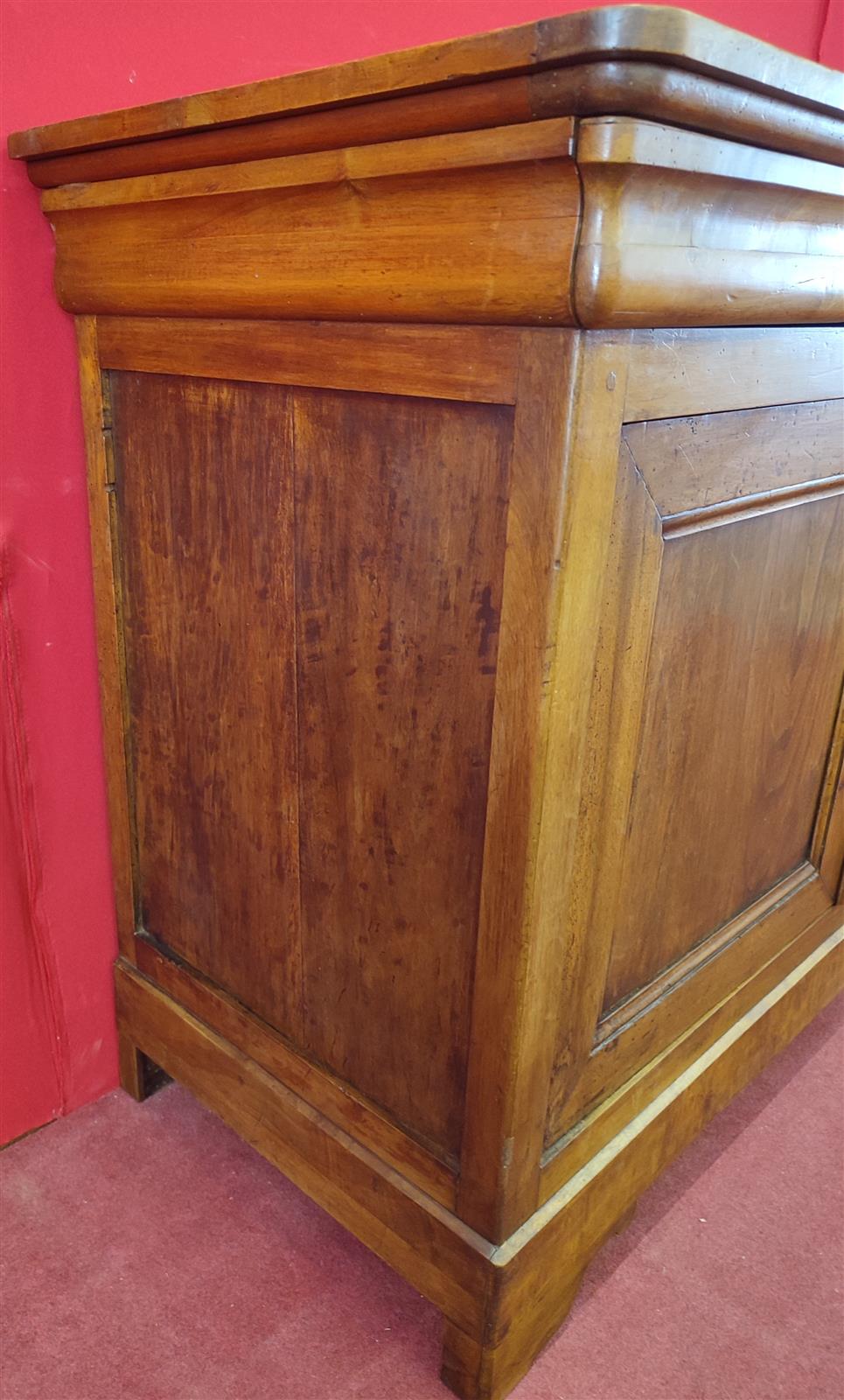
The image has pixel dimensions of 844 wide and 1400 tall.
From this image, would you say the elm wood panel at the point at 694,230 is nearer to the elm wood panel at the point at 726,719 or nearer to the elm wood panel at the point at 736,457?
the elm wood panel at the point at 736,457

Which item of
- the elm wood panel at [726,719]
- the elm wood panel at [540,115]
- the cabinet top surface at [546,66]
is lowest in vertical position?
the elm wood panel at [726,719]

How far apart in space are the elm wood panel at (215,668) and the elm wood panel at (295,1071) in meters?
0.02

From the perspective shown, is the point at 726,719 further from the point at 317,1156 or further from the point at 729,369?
the point at 317,1156

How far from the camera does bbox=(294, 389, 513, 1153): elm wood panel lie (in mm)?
851

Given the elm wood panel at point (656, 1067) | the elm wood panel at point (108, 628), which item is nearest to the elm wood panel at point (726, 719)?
the elm wood panel at point (656, 1067)

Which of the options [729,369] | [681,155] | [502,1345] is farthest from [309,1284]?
[681,155]

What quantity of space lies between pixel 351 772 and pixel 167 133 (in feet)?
1.97

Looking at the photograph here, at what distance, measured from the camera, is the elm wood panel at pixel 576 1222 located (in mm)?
1023

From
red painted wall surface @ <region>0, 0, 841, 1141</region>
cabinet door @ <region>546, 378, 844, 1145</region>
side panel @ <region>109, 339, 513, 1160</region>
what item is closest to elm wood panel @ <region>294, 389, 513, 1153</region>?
side panel @ <region>109, 339, 513, 1160</region>

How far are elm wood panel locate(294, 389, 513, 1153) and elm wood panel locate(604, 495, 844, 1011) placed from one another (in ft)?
0.59

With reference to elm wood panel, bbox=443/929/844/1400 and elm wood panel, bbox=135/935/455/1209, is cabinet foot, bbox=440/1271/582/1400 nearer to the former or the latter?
elm wood panel, bbox=443/929/844/1400

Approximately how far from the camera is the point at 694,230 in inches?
29.8

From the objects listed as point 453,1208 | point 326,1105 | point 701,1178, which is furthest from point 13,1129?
point 701,1178

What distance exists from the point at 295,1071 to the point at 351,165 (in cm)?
93
